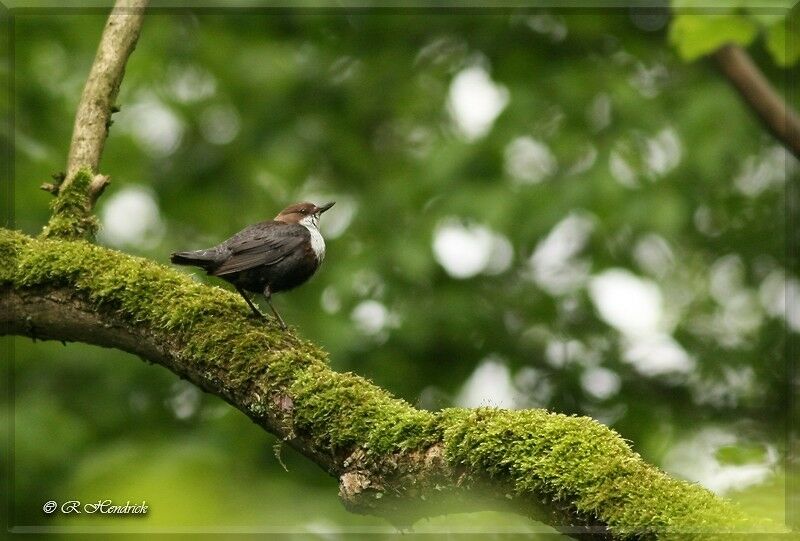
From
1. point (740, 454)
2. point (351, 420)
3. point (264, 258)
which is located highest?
point (264, 258)

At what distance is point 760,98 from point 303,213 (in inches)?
120

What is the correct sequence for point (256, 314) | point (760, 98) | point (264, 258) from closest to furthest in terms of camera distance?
point (256, 314), point (264, 258), point (760, 98)

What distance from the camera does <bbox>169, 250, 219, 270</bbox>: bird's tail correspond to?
4.93 metres

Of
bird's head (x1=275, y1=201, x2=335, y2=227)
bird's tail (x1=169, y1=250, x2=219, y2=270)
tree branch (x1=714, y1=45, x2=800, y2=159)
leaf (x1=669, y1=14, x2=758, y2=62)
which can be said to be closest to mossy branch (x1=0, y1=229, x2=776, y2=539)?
bird's tail (x1=169, y1=250, x2=219, y2=270)

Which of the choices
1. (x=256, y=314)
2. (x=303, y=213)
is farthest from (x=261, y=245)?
(x=256, y=314)

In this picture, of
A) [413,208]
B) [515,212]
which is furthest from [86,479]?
[413,208]

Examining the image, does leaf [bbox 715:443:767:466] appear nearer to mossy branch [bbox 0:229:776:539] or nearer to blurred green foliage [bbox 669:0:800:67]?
mossy branch [bbox 0:229:776:539]

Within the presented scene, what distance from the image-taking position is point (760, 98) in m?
5.81

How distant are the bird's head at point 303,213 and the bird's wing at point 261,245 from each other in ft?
1.46

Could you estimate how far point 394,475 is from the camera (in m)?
3.04

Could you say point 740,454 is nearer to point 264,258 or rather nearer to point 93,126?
point 264,258

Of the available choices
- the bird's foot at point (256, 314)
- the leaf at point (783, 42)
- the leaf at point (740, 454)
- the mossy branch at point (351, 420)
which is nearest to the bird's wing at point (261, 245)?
the bird's foot at point (256, 314)

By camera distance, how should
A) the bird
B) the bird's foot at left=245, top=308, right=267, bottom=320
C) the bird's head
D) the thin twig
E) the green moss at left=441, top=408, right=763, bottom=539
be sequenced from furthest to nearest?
the bird's head < the bird < the thin twig < the bird's foot at left=245, top=308, right=267, bottom=320 < the green moss at left=441, top=408, right=763, bottom=539

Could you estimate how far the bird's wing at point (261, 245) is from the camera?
5.21m
